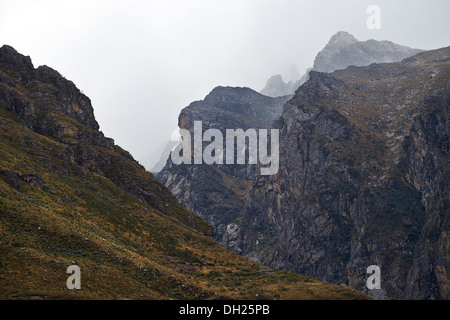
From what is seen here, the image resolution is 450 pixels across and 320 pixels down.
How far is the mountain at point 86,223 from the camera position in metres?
52.3

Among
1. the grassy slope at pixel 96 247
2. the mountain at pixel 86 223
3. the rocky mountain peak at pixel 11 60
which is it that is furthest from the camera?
the rocky mountain peak at pixel 11 60

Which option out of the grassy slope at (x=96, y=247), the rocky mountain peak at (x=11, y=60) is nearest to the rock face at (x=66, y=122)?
the rocky mountain peak at (x=11, y=60)

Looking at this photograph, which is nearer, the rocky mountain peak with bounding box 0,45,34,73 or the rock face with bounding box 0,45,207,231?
the rock face with bounding box 0,45,207,231

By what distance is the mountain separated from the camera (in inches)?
2058

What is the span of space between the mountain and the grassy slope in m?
0.21

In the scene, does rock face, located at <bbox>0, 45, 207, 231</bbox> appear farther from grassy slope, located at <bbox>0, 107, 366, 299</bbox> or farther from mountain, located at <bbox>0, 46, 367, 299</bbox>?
grassy slope, located at <bbox>0, 107, 366, 299</bbox>

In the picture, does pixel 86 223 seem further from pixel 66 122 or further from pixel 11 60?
pixel 11 60

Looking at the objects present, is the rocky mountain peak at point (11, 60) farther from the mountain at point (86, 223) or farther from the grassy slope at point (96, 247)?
the grassy slope at point (96, 247)

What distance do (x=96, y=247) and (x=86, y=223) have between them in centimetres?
1283

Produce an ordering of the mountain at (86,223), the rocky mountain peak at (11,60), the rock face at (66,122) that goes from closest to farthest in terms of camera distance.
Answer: the mountain at (86,223)
the rock face at (66,122)
the rocky mountain peak at (11,60)

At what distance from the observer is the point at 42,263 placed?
50.1 metres

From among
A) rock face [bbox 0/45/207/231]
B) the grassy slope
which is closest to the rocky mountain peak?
rock face [bbox 0/45/207/231]

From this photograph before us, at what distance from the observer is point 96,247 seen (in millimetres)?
62125

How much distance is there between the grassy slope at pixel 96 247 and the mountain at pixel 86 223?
0.70ft
